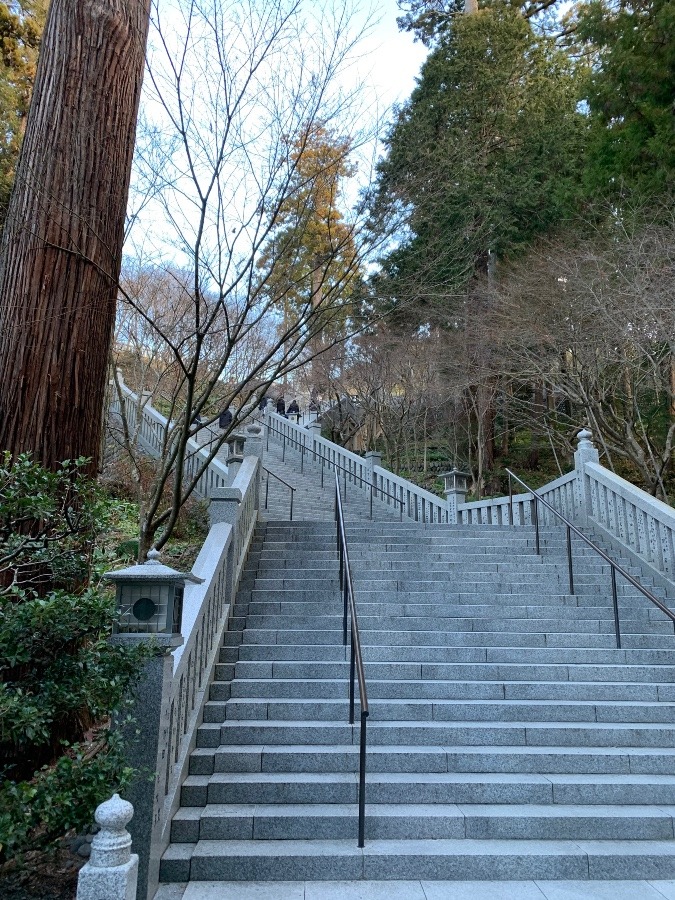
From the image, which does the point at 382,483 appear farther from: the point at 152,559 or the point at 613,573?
the point at 152,559

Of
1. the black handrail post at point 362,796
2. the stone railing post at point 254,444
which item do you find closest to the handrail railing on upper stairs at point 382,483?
the stone railing post at point 254,444

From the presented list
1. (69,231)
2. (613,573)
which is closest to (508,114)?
(613,573)

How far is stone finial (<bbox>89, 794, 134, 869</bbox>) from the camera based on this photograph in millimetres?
2434

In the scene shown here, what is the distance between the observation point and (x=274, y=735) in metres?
4.59

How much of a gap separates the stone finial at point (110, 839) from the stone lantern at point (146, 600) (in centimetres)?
104

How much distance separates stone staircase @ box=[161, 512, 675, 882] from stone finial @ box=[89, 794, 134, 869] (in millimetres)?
1243

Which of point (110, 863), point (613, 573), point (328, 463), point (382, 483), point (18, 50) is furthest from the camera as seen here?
point (328, 463)

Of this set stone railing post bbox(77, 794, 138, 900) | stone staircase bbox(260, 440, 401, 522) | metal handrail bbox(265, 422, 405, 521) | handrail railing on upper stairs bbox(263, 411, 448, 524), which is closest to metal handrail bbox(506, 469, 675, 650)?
handrail railing on upper stairs bbox(263, 411, 448, 524)

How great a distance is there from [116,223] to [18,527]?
259 centimetres

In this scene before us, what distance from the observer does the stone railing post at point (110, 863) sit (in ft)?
7.89

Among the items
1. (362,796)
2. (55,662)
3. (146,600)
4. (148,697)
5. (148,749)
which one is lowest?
(362,796)

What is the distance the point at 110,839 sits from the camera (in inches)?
96.7

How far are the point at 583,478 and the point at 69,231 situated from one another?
7.94 m

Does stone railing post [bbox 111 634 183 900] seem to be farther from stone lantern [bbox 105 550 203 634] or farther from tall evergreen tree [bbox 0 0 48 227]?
tall evergreen tree [bbox 0 0 48 227]
